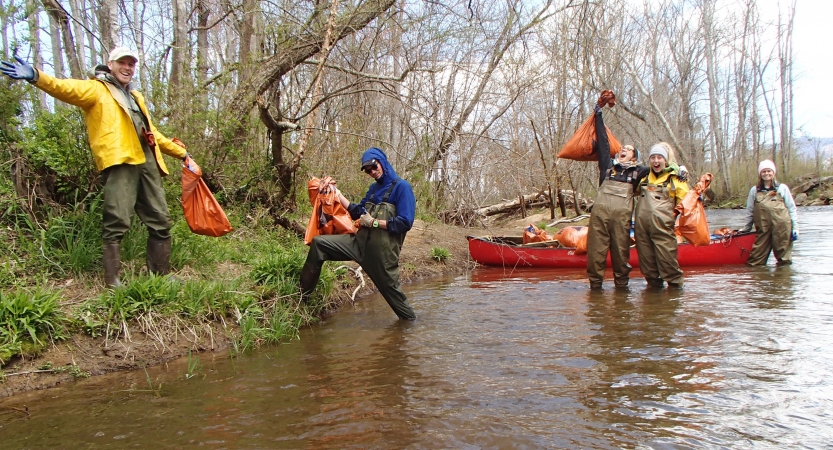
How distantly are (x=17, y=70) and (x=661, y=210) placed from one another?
6574 mm

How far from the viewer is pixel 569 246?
9.80m

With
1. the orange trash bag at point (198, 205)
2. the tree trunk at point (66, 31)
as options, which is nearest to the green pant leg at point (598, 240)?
the orange trash bag at point (198, 205)

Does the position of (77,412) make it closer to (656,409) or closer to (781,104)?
(656,409)

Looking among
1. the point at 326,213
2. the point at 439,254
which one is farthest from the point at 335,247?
the point at 439,254

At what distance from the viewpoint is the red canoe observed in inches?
359

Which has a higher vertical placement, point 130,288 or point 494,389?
point 130,288

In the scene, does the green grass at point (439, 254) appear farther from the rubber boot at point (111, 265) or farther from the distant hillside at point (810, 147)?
the distant hillside at point (810, 147)

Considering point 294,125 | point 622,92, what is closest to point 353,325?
point 294,125

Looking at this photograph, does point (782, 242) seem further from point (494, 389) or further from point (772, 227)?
point (494, 389)

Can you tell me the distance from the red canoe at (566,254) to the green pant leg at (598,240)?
7.70 feet

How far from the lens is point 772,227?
28.8 feet

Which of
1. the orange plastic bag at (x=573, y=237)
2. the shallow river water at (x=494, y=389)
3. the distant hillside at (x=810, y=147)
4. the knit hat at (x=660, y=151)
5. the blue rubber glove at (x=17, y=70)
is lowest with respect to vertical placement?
the shallow river water at (x=494, y=389)

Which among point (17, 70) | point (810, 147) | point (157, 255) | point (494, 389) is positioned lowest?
point (494, 389)

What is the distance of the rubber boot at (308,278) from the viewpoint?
219 inches
